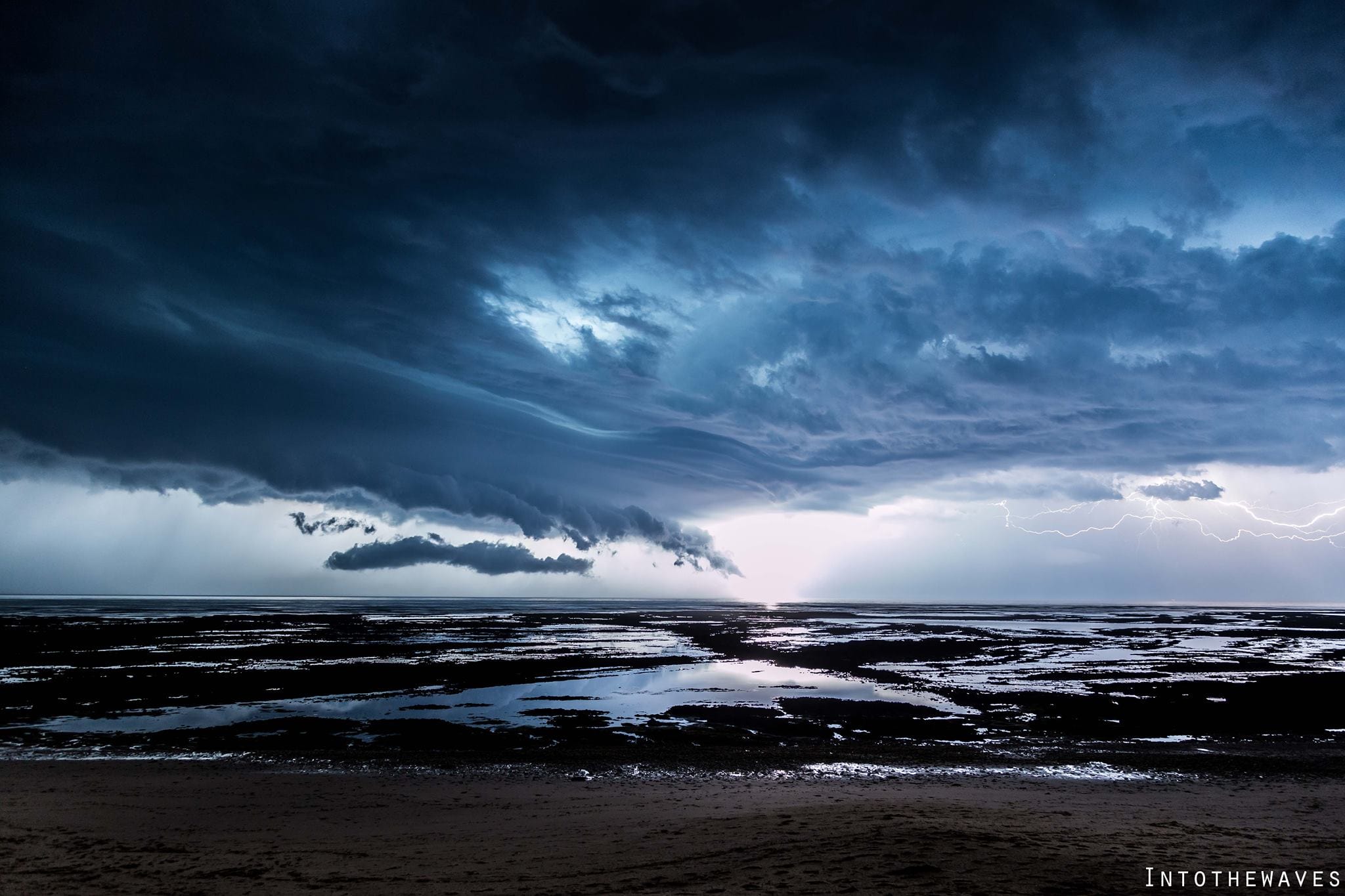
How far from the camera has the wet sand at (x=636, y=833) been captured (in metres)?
10.9

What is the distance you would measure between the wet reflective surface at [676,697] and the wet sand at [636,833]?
13.2 feet

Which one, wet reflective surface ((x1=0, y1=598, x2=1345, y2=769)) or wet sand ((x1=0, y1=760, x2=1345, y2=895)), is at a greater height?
wet sand ((x1=0, y1=760, x2=1345, y2=895))

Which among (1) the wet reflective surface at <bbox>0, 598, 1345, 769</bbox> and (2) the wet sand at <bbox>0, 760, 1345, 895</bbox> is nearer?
(2) the wet sand at <bbox>0, 760, 1345, 895</bbox>

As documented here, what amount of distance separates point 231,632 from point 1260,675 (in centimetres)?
8221

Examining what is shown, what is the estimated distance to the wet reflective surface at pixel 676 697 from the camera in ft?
74.8

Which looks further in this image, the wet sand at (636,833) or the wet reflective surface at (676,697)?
the wet reflective surface at (676,697)

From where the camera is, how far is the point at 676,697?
32312mm

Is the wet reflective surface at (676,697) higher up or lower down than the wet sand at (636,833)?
lower down

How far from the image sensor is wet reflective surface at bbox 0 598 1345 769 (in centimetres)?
2280

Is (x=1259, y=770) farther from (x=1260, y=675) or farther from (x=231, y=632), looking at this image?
(x=231, y=632)

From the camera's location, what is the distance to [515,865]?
11.6 meters

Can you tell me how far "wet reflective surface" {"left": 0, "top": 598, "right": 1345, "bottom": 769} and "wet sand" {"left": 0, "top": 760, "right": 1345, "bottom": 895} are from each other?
401 centimetres

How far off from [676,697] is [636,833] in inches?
770

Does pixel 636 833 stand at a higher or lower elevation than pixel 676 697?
higher
